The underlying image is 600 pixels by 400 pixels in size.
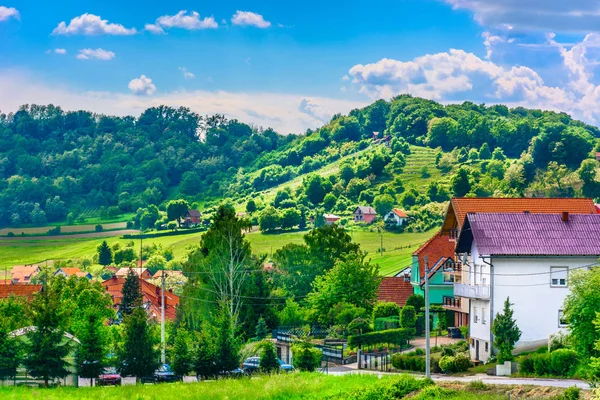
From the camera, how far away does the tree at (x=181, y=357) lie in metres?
52.1

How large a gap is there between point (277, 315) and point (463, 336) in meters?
15.8

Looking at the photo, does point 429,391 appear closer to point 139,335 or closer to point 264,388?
point 264,388

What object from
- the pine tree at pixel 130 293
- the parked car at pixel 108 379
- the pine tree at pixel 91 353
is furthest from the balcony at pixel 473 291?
the pine tree at pixel 130 293

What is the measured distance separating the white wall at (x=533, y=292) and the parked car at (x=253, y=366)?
12.2 m

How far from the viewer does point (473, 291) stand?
56.1 m

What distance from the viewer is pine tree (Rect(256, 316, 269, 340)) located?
2798 inches

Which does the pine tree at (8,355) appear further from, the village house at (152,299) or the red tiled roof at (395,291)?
the village house at (152,299)

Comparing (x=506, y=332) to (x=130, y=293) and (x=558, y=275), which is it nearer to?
(x=558, y=275)

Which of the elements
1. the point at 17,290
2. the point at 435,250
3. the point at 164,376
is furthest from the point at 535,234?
the point at 17,290

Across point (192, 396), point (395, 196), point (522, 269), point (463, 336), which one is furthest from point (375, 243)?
point (192, 396)

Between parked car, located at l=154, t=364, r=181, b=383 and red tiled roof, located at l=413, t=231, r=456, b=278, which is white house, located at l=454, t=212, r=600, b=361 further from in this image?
parked car, located at l=154, t=364, r=181, b=383

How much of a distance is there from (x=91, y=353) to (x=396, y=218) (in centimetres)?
12191

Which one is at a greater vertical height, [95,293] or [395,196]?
[395,196]

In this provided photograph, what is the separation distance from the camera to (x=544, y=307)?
176 feet
